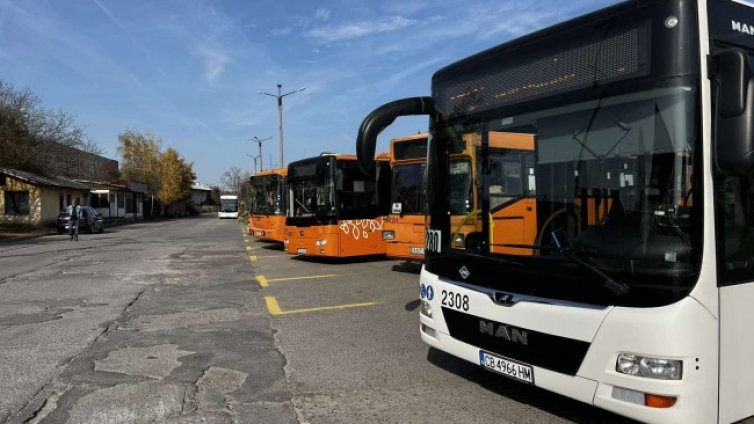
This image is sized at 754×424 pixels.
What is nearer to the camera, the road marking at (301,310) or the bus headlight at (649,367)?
the bus headlight at (649,367)

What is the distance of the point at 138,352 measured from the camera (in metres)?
6.05

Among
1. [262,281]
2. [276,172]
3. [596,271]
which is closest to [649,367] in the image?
[596,271]

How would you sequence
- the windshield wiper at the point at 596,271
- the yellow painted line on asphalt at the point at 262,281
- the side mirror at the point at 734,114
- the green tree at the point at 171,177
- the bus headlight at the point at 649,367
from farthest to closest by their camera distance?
the green tree at the point at 171,177 < the yellow painted line on asphalt at the point at 262,281 < the windshield wiper at the point at 596,271 < the bus headlight at the point at 649,367 < the side mirror at the point at 734,114

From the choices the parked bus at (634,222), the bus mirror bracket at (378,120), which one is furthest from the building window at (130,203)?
the parked bus at (634,222)

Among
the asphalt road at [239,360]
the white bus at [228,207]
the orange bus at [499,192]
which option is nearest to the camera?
the orange bus at [499,192]

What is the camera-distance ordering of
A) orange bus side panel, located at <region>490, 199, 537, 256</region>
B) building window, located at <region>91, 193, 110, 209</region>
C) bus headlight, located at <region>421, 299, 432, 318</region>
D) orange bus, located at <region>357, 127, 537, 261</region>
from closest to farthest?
1. orange bus side panel, located at <region>490, 199, 537, 256</region>
2. orange bus, located at <region>357, 127, 537, 261</region>
3. bus headlight, located at <region>421, 299, 432, 318</region>
4. building window, located at <region>91, 193, 110, 209</region>

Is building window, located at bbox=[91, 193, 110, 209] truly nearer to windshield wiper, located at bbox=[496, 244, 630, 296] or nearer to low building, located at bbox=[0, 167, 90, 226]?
low building, located at bbox=[0, 167, 90, 226]

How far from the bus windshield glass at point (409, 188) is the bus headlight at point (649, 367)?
8.23 m

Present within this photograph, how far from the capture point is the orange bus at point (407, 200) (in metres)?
11.5

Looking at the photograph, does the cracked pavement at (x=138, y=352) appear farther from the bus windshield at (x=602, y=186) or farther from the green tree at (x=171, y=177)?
the green tree at (x=171, y=177)

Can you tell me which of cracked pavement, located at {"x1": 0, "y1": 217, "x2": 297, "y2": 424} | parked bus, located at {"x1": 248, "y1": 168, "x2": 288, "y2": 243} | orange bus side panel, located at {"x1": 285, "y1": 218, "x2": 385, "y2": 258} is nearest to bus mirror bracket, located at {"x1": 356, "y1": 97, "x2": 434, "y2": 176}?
cracked pavement, located at {"x1": 0, "y1": 217, "x2": 297, "y2": 424}

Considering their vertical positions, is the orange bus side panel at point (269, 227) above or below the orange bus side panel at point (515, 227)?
below

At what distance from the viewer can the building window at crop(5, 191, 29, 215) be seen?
39000 mm

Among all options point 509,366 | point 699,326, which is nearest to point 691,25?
point 699,326
